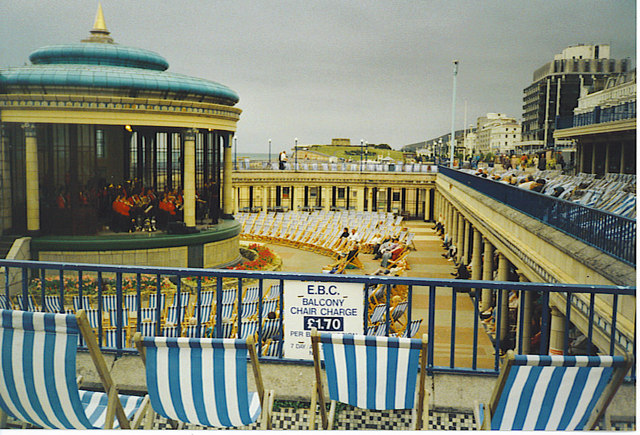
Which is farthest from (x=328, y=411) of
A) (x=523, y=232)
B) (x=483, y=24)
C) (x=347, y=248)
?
(x=483, y=24)

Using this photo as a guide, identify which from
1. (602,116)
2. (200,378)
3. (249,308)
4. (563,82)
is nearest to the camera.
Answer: (200,378)

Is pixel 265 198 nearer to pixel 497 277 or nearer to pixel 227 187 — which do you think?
pixel 227 187

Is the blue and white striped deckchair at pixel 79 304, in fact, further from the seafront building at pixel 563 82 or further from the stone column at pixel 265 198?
the stone column at pixel 265 198

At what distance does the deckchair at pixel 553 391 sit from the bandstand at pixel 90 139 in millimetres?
13147

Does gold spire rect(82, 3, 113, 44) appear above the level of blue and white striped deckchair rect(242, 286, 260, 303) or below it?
above

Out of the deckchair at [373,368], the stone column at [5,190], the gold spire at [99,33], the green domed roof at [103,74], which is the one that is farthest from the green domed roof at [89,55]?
the deckchair at [373,368]

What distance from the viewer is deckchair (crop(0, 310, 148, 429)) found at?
2.69 meters

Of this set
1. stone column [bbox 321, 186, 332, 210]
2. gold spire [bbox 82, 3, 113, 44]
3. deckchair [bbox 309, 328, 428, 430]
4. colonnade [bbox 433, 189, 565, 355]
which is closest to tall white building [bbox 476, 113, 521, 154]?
stone column [bbox 321, 186, 332, 210]

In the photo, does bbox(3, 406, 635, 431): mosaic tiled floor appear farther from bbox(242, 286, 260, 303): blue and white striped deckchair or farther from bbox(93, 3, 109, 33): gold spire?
bbox(93, 3, 109, 33): gold spire

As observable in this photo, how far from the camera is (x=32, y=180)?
14648mm

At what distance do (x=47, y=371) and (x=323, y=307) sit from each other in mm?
1536

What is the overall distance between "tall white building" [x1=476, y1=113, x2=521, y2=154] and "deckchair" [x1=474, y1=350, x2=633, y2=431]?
72.6 meters

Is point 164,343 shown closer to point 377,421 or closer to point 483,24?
point 377,421

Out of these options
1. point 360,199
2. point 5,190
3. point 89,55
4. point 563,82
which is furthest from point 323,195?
point 5,190
